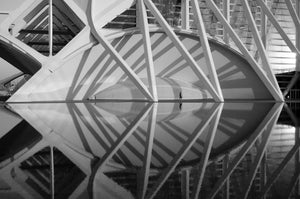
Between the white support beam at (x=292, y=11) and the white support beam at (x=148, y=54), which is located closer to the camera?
the white support beam at (x=148, y=54)

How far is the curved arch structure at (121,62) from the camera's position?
24.5 meters

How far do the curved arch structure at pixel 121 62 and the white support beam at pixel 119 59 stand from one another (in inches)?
2.1

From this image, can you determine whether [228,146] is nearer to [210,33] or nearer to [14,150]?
[14,150]

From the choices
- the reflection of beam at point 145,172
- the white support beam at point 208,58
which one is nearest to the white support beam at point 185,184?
the reflection of beam at point 145,172

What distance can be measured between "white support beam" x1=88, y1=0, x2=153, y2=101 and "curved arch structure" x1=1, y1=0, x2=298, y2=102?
5 centimetres

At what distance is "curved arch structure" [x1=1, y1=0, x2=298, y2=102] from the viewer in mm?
24484

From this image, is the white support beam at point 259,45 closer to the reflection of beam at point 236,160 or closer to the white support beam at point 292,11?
the white support beam at point 292,11

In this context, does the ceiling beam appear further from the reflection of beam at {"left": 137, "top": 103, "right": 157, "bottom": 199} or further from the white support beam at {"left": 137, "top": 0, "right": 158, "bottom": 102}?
the reflection of beam at {"left": 137, "top": 103, "right": 157, "bottom": 199}

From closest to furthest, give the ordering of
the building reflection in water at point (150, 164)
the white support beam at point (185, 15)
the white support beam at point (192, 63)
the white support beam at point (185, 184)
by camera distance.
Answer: the white support beam at point (185, 184) < the building reflection in water at point (150, 164) < the white support beam at point (192, 63) < the white support beam at point (185, 15)

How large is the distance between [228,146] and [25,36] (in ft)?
82.7

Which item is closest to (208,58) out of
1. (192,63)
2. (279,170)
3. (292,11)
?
(192,63)

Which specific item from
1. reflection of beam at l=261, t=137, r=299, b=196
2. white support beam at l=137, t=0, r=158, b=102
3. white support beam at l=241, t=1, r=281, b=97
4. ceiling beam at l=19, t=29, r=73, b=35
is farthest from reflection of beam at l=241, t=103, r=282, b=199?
ceiling beam at l=19, t=29, r=73, b=35

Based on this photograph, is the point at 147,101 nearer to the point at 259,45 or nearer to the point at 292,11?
the point at 259,45

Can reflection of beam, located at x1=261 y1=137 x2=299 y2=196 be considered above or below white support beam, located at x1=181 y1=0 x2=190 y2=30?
below
